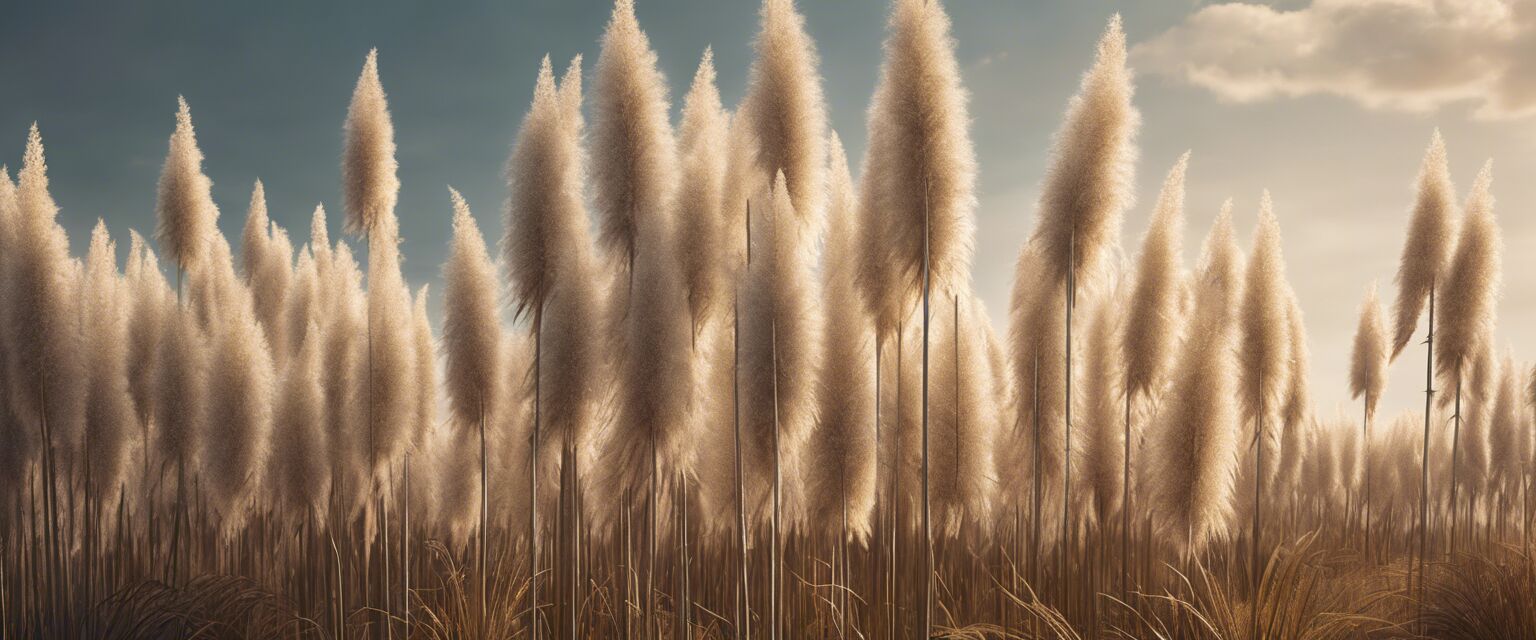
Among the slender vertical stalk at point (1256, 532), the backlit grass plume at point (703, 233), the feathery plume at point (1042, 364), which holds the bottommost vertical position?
the slender vertical stalk at point (1256, 532)

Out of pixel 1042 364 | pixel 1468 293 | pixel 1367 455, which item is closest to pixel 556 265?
pixel 1042 364

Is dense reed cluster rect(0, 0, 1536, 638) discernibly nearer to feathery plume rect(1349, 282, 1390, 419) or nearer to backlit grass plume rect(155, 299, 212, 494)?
backlit grass plume rect(155, 299, 212, 494)

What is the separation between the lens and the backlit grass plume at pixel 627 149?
3.85 meters

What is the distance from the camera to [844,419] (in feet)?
12.1

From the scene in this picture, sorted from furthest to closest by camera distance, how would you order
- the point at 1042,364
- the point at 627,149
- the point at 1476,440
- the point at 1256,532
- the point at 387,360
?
the point at 1476,440 → the point at 1256,532 → the point at 1042,364 → the point at 387,360 → the point at 627,149

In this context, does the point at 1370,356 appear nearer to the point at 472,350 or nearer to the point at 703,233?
the point at 703,233

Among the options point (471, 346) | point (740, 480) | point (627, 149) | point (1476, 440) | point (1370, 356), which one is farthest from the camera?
point (1476, 440)

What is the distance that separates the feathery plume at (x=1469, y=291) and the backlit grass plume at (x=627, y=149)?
19.9 ft

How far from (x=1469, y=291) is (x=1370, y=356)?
3.72 meters

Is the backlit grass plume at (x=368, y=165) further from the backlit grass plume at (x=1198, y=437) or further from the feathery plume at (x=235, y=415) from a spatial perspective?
the backlit grass plume at (x=1198, y=437)

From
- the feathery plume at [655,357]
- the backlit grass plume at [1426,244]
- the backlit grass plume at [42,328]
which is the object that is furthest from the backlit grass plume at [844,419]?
the backlit grass plume at [1426,244]

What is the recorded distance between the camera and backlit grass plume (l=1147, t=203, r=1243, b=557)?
4.66 metres

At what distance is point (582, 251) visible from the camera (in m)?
4.00

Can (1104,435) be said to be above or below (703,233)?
below
